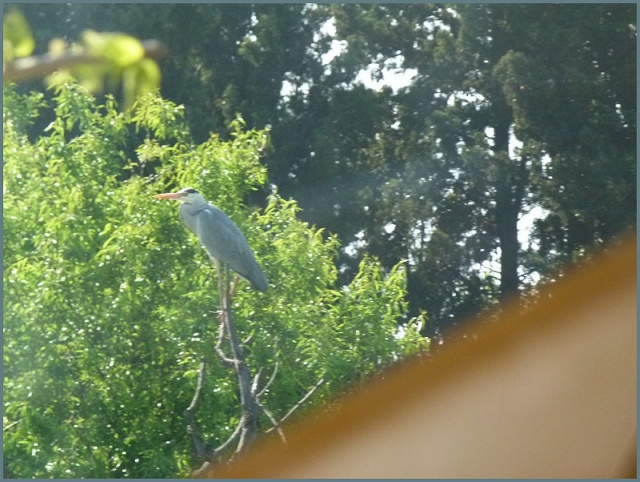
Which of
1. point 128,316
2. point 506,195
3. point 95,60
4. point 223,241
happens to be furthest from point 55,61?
point 506,195

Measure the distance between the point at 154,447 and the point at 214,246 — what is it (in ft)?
3.47

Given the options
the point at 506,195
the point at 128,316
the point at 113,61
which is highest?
the point at 128,316

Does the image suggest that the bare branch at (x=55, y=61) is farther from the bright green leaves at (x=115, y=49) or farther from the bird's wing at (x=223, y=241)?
the bird's wing at (x=223, y=241)

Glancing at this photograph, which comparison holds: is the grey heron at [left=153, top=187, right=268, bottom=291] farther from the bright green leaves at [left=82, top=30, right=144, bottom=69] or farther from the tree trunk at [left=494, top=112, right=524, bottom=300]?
the bright green leaves at [left=82, top=30, right=144, bottom=69]

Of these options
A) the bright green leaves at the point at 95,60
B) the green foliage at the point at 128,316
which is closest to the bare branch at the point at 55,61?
the bright green leaves at the point at 95,60

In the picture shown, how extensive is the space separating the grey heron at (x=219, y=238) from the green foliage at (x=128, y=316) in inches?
15.2

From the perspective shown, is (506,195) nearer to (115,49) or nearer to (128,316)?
(128,316)

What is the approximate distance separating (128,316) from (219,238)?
77 cm

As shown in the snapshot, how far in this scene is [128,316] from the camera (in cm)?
512

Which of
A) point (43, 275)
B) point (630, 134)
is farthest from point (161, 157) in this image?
point (630, 134)

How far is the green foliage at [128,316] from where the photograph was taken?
4922 mm

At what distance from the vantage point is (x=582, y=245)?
24.8ft

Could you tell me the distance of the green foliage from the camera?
4.92 metres

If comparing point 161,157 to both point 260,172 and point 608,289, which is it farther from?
point 608,289
